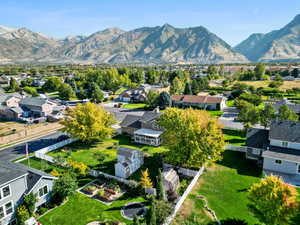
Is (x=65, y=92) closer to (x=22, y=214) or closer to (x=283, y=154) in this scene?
(x=22, y=214)

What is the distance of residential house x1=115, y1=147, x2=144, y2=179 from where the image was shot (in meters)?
32.0

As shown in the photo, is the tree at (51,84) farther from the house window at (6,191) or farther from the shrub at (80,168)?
the house window at (6,191)

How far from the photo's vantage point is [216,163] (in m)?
35.9

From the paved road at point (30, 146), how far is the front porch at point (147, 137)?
18.0 meters

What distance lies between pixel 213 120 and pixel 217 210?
43.8 feet

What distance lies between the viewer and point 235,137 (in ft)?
154

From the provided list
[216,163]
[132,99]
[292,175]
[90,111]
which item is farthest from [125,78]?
[292,175]

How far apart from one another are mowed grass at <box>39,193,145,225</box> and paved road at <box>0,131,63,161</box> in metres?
20.6

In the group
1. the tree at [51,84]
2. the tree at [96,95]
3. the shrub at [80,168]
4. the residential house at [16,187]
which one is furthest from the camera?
the tree at [51,84]

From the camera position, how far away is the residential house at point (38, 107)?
6684 cm

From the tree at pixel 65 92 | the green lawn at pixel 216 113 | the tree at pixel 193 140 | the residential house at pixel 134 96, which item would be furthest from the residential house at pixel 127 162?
the tree at pixel 65 92

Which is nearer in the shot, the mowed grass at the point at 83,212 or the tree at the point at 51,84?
the mowed grass at the point at 83,212

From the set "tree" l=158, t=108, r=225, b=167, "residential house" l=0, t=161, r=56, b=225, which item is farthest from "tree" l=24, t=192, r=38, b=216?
"tree" l=158, t=108, r=225, b=167

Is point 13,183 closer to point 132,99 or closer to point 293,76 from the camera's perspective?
point 132,99
